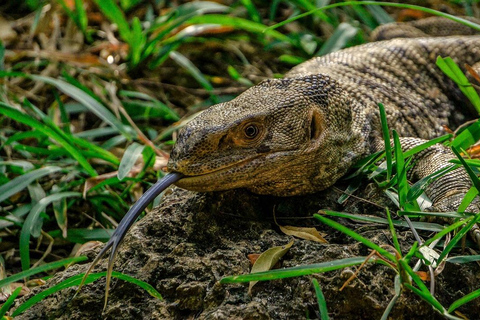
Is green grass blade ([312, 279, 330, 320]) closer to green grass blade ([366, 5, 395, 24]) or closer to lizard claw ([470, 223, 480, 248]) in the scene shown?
lizard claw ([470, 223, 480, 248])

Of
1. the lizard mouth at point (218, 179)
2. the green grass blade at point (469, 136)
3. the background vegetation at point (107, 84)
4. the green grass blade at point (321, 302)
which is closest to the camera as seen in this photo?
the green grass blade at point (321, 302)

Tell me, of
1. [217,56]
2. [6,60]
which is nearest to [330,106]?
[217,56]

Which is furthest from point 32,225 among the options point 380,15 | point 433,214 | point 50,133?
point 380,15

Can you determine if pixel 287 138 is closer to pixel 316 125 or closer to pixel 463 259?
pixel 316 125

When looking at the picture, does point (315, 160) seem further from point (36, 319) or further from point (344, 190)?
point (36, 319)

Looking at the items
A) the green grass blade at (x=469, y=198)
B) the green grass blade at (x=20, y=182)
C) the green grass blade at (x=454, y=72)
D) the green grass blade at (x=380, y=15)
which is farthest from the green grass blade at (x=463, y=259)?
the green grass blade at (x=380, y=15)

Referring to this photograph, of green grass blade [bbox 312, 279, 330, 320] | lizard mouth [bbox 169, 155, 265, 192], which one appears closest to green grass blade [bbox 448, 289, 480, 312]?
green grass blade [bbox 312, 279, 330, 320]

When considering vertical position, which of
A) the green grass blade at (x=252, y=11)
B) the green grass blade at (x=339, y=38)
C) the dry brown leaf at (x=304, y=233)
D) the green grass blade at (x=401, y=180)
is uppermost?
the green grass blade at (x=252, y=11)

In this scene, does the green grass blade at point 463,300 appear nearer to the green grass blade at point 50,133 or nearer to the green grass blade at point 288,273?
the green grass blade at point 288,273
